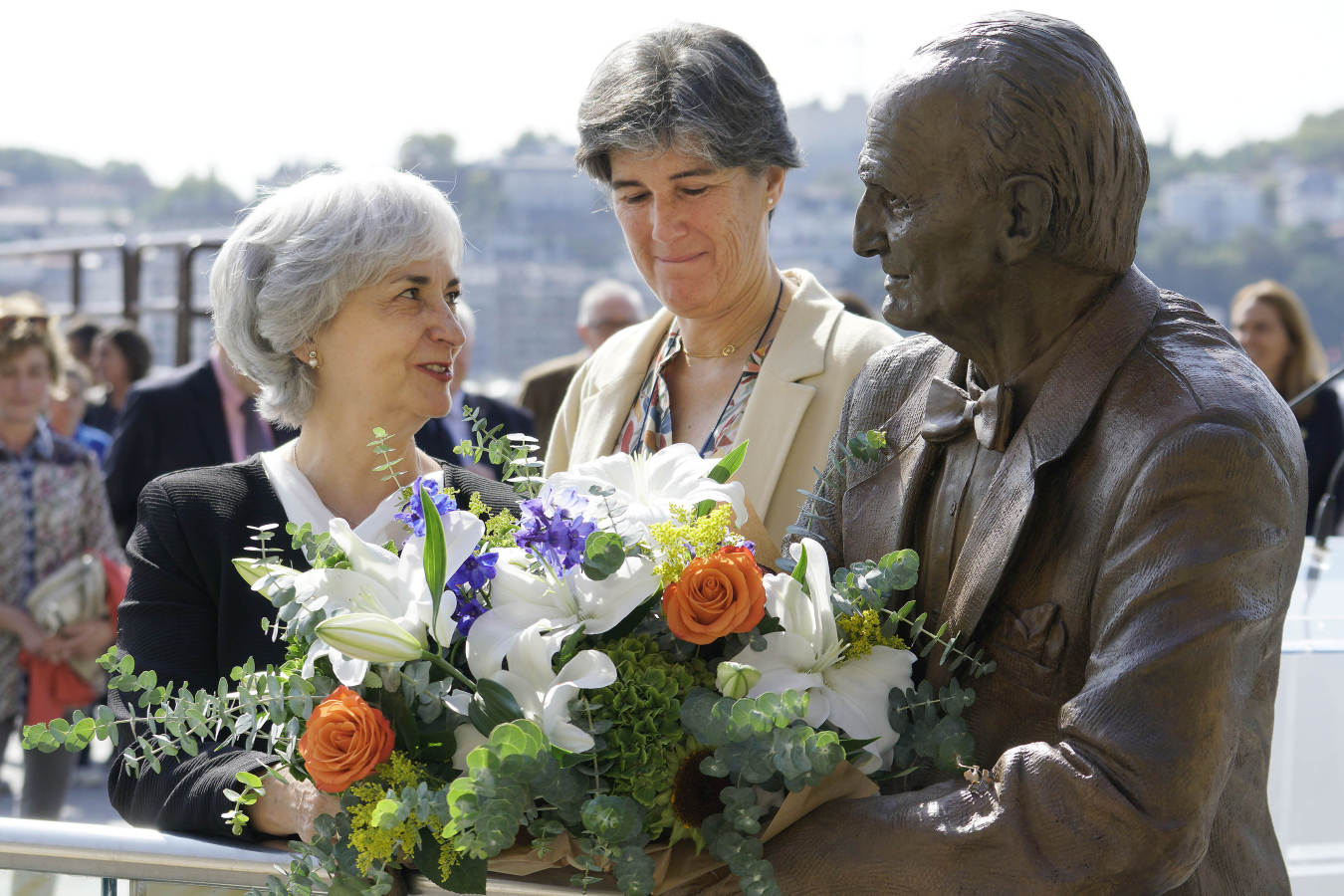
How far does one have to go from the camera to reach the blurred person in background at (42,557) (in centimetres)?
547

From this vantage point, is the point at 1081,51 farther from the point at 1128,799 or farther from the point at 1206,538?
the point at 1128,799

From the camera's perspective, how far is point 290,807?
6.47 ft

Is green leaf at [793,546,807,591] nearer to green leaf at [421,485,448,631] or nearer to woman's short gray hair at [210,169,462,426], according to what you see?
green leaf at [421,485,448,631]

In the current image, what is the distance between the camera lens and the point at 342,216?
110 inches

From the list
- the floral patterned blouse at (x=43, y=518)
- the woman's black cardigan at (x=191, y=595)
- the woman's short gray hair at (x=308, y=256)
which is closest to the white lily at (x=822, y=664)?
the woman's black cardigan at (x=191, y=595)

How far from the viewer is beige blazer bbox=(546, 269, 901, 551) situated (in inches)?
110

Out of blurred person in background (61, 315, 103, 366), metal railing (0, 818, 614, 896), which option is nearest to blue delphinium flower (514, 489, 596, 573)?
metal railing (0, 818, 614, 896)

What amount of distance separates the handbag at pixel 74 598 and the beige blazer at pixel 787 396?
3158 mm

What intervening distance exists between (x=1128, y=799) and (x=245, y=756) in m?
1.36

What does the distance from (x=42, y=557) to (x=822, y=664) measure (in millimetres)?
4861

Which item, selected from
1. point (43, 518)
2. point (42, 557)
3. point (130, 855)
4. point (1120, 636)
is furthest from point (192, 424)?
point (1120, 636)

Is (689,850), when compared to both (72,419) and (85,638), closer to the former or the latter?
(85,638)

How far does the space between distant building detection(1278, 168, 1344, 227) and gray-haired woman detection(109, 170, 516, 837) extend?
36.5 metres

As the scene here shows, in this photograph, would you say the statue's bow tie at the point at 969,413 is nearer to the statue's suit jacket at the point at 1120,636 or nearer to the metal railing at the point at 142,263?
the statue's suit jacket at the point at 1120,636
